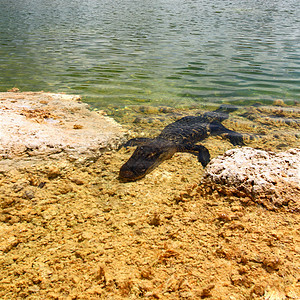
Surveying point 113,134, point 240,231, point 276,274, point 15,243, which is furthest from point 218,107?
point 15,243

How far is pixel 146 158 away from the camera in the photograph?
3422 millimetres

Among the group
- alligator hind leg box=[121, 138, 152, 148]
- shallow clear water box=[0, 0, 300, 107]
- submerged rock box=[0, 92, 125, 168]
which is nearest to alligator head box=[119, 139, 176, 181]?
alligator hind leg box=[121, 138, 152, 148]

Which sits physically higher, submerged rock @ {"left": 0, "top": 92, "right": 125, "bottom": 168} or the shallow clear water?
submerged rock @ {"left": 0, "top": 92, "right": 125, "bottom": 168}

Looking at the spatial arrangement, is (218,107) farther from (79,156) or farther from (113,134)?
(79,156)

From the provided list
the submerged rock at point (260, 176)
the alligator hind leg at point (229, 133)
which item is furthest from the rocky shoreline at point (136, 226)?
the alligator hind leg at point (229, 133)

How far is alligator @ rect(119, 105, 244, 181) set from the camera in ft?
10.6

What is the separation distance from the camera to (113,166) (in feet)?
11.2

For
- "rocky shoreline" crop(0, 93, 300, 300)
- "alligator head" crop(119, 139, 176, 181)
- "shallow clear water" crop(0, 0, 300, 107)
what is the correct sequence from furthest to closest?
1. "shallow clear water" crop(0, 0, 300, 107)
2. "alligator head" crop(119, 139, 176, 181)
3. "rocky shoreline" crop(0, 93, 300, 300)

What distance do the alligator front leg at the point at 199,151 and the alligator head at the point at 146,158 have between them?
256 mm

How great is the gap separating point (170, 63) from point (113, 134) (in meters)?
6.66

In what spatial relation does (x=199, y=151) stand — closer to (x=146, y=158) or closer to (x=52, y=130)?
A: (x=146, y=158)

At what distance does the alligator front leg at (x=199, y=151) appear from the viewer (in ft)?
12.1

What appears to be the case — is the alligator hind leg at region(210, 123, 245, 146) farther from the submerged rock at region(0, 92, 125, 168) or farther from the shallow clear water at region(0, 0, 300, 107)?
the submerged rock at region(0, 92, 125, 168)

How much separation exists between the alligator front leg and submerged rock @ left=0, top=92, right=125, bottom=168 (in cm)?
114
